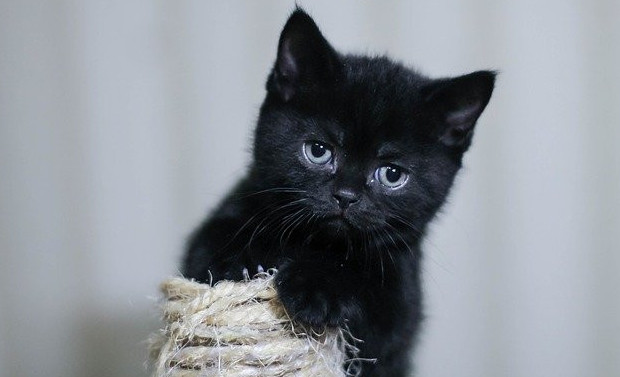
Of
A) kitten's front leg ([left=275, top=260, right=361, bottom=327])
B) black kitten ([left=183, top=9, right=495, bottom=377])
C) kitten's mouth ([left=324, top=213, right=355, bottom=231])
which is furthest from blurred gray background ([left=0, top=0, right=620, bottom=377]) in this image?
kitten's front leg ([left=275, top=260, right=361, bottom=327])

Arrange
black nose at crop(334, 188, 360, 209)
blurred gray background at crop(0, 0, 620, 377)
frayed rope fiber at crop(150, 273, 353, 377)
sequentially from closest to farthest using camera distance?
frayed rope fiber at crop(150, 273, 353, 377) < black nose at crop(334, 188, 360, 209) < blurred gray background at crop(0, 0, 620, 377)

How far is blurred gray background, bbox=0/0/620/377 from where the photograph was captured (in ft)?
6.50

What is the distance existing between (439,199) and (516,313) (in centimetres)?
83

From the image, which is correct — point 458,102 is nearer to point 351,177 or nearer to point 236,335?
point 351,177

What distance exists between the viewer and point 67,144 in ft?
6.54

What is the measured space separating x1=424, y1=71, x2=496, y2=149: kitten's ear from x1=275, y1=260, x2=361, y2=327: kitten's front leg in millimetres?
391

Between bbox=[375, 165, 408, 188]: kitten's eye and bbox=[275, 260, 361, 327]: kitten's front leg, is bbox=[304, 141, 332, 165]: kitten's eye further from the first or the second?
bbox=[275, 260, 361, 327]: kitten's front leg

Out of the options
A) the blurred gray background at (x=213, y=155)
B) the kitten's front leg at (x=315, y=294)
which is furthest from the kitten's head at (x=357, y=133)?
the blurred gray background at (x=213, y=155)

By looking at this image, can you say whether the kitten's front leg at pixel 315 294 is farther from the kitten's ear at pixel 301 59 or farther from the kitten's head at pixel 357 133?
the kitten's ear at pixel 301 59

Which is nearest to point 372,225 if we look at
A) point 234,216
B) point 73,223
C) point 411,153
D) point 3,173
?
point 411,153

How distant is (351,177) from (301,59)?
0.26 m

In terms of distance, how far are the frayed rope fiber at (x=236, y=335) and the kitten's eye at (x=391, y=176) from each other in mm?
303

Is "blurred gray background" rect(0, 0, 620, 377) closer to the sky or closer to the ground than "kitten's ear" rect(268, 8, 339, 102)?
closer to the ground

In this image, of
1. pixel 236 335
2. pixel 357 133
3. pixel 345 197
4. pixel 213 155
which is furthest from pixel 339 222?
pixel 213 155
